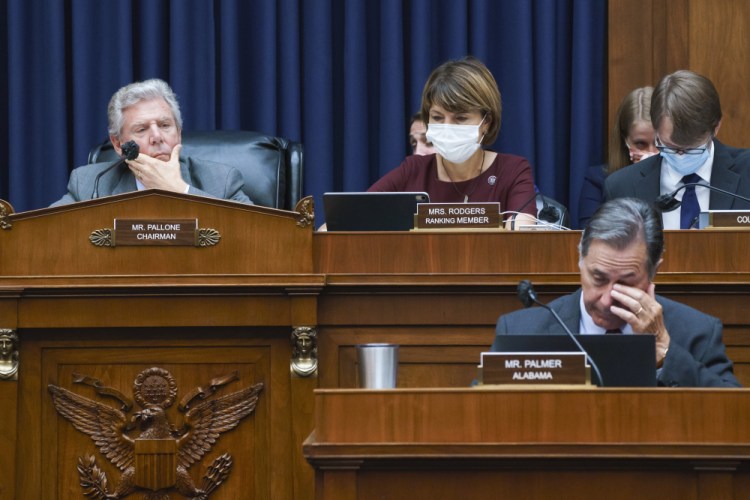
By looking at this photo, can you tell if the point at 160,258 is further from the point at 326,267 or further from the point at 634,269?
the point at 634,269

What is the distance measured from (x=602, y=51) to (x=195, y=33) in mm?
1720

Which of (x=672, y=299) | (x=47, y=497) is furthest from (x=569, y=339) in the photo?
(x=47, y=497)

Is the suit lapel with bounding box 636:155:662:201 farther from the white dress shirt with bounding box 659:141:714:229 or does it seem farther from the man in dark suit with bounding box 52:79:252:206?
the man in dark suit with bounding box 52:79:252:206

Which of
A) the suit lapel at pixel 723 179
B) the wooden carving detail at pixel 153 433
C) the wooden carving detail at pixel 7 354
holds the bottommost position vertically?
the wooden carving detail at pixel 153 433

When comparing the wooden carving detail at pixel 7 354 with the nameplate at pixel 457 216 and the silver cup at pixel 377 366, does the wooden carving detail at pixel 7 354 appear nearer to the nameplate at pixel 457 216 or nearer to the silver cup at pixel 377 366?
the silver cup at pixel 377 366

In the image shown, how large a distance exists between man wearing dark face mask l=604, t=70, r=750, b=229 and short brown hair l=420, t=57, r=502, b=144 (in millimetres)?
520

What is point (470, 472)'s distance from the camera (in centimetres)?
247

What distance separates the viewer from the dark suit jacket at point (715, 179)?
3951mm

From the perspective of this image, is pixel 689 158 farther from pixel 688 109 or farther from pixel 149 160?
pixel 149 160

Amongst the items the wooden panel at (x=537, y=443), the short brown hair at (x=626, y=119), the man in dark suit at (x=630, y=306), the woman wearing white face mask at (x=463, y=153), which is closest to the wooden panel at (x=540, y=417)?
the wooden panel at (x=537, y=443)

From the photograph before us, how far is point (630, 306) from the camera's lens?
3021 millimetres

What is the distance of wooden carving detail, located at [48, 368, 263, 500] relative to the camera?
Answer: 3.44 meters

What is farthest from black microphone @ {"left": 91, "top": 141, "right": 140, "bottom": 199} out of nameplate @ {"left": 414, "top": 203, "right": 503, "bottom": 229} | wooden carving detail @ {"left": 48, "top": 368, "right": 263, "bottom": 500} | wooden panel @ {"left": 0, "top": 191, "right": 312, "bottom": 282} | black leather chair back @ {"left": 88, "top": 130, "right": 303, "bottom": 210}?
nameplate @ {"left": 414, "top": 203, "right": 503, "bottom": 229}

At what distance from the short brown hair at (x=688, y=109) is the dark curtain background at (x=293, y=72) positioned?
1.60 meters
